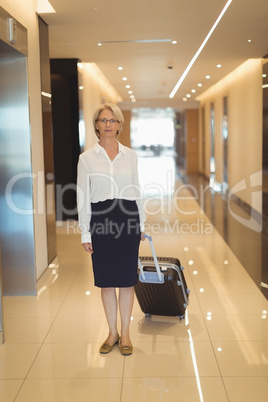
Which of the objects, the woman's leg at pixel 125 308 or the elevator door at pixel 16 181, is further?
the elevator door at pixel 16 181

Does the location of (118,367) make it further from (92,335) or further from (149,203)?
(149,203)

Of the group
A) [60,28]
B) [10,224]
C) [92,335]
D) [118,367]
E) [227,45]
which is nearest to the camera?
[118,367]

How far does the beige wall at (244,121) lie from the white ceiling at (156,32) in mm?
563

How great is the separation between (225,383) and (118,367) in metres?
0.80

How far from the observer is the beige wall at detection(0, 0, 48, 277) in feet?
20.9

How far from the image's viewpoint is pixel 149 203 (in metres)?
13.9

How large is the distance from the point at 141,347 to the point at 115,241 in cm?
94

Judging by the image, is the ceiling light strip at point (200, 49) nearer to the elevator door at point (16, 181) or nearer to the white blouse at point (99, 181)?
the elevator door at point (16, 181)

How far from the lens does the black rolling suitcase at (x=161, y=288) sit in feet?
15.9

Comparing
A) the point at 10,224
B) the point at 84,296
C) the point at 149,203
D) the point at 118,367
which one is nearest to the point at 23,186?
the point at 10,224

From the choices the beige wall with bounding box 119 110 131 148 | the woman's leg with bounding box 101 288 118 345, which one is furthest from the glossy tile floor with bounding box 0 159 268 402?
the beige wall with bounding box 119 110 131 148

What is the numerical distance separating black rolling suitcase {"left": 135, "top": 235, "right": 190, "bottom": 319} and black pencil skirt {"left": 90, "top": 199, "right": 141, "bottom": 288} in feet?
1.58

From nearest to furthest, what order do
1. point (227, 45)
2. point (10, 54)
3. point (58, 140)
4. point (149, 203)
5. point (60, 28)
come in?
1. point (10, 54)
2. point (60, 28)
3. point (227, 45)
4. point (58, 140)
5. point (149, 203)

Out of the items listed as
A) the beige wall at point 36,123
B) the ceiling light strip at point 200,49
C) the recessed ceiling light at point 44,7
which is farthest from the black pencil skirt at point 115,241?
the recessed ceiling light at point 44,7
